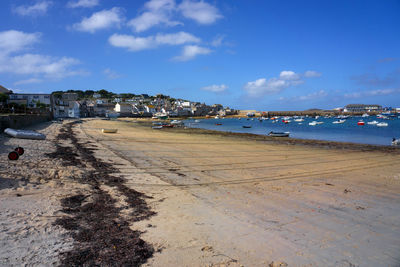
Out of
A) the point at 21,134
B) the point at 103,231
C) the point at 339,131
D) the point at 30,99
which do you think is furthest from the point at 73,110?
the point at 103,231

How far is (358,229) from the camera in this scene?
6.44 metres

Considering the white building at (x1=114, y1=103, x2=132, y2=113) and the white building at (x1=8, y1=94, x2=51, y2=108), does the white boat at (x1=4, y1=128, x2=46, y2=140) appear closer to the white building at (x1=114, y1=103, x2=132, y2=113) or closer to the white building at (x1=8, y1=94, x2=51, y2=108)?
the white building at (x1=8, y1=94, x2=51, y2=108)

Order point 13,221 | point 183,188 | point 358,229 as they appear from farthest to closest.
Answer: point 183,188, point 358,229, point 13,221

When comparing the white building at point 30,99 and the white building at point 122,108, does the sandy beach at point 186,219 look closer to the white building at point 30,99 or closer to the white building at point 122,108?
the white building at point 30,99

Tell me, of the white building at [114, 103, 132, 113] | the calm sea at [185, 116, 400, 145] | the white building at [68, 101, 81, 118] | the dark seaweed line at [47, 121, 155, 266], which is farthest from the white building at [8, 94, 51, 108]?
the dark seaweed line at [47, 121, 155, 266]

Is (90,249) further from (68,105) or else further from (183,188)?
→ (68,105)

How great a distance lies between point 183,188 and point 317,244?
5152 millimetres

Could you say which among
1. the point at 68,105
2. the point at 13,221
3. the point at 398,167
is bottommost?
the point at 398,167

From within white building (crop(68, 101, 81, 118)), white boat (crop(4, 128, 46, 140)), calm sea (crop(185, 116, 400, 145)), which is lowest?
calm sea (crop(185, 116, 400, 145))

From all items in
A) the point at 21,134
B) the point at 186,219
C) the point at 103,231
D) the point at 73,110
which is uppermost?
the point at 73,110

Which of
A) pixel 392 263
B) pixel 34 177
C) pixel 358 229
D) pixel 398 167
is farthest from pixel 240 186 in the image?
pixel 398 167

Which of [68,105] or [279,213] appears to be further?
[68,105]

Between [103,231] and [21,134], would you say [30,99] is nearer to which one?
[21,134]

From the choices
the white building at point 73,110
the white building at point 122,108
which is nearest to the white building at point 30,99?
the white building at point 73,110
